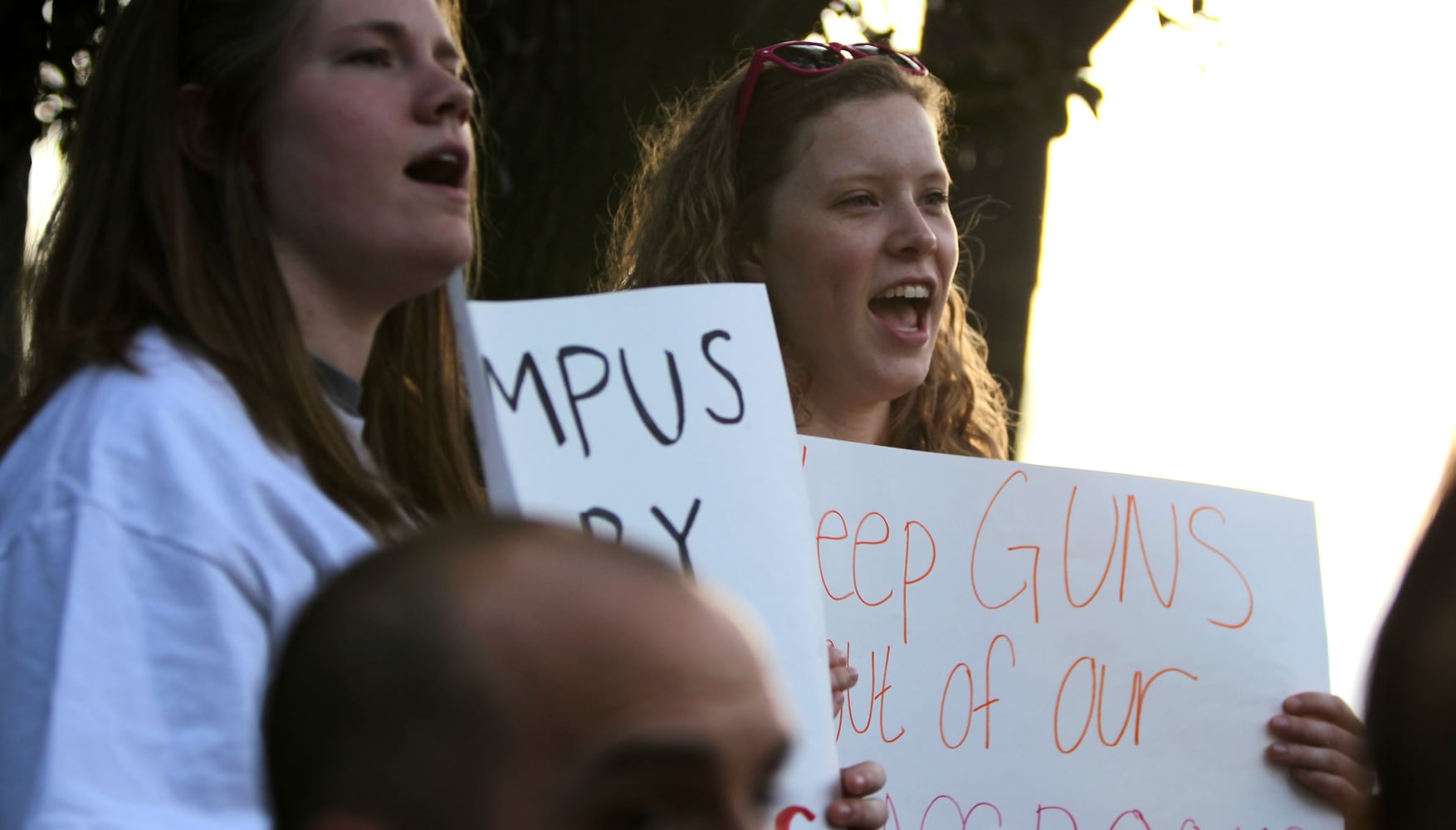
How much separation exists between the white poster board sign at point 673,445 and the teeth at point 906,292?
0.63 m

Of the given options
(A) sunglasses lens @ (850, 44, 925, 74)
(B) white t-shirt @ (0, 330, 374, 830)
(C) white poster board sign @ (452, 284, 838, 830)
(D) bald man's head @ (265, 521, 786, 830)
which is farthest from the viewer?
(A) sunglasses lens @ (850, 44, 925, 74)

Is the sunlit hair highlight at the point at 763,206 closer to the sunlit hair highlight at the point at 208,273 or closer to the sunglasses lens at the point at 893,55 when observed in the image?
the sunglasses lens at the point at 893,55

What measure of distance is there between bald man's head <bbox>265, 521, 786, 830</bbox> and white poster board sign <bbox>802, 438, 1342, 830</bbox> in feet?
4.19

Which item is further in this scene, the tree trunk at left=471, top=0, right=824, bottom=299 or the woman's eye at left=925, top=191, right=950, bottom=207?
the tree trunk at left=471, top=0, right=824, bottom=299

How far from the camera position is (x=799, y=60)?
2.84 m

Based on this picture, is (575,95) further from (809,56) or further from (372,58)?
(372,58)

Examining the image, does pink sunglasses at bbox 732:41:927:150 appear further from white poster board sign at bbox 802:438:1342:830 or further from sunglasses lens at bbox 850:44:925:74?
white poster board sign at bbox 802:438:1342:830

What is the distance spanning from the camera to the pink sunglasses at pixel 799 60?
2.82 metres

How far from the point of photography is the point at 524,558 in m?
0.92

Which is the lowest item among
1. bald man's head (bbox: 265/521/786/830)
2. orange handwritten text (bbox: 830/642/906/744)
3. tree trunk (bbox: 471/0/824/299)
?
orange handwritten text (bbox: 830/642/906/744)

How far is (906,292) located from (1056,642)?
645 millimetres

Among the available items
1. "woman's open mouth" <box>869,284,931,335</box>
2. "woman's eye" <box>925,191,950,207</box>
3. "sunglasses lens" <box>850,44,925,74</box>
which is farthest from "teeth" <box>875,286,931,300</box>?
"sunglasses lens" <box>850,44,925,74</box>

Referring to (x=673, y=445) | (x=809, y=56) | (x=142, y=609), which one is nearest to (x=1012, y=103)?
(x=809, y=56)

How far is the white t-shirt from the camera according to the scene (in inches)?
53.1
